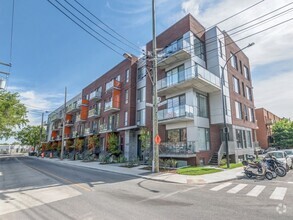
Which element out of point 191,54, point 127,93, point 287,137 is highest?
point 191,54

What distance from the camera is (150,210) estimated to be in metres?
5.45

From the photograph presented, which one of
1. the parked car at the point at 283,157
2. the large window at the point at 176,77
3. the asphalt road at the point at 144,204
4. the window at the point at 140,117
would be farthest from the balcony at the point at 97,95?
the parked car at the point at 283,157

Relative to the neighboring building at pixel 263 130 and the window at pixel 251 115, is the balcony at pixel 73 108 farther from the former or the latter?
the neighboring building at pixel 263 130

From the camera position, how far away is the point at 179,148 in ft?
54.0

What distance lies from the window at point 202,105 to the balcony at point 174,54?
436 cm

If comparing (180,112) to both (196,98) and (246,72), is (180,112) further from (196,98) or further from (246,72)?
(246,72)

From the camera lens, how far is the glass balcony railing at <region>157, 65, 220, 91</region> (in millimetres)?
16312

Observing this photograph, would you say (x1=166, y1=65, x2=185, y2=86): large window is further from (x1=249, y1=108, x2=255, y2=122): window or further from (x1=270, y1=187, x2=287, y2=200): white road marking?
(x1=249, y1=108, x2=255, y2=122): window

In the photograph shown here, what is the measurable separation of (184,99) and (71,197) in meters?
14.2

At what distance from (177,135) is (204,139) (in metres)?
2.68

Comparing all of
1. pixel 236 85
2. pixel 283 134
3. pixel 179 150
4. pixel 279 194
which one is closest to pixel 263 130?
pixel 283 134

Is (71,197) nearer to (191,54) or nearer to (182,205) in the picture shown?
(182,205)

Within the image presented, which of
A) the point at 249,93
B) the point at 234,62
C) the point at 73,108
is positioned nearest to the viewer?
the point at 234,62

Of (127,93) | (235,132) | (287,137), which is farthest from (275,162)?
(287,137)
